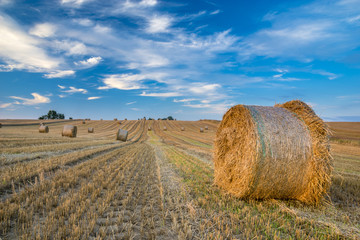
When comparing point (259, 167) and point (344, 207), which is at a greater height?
point (259, 167)

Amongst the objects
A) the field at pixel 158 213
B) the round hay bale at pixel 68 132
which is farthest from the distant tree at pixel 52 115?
the field at pixel 158 213

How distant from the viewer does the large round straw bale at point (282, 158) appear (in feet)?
15.1

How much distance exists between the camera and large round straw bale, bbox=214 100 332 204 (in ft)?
15.1

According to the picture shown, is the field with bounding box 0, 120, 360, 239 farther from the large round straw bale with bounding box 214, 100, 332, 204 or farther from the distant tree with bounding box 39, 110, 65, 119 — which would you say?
the distant tree with bounding box 39, 110, 65, 119

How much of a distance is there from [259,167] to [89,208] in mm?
3878

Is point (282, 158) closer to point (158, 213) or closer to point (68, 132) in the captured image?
point (158, 213)

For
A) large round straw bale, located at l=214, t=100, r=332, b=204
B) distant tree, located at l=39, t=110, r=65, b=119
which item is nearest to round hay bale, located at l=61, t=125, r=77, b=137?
large round straw bale, located at l=214, t=100, r=332, b=204

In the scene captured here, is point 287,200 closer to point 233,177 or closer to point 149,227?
point 233,177

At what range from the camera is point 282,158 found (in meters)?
4.66

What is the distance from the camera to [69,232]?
3.00m

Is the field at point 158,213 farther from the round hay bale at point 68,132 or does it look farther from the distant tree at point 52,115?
the distant tree at point 52,115

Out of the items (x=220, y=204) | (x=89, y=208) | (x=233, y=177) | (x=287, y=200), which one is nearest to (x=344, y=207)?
(x=287, y=200)

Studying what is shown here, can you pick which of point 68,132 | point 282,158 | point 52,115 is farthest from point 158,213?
point 52,115

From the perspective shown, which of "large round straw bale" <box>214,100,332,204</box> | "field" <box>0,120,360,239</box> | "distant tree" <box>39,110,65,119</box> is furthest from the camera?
"distant tree" <box>39,110,65,119</box>
